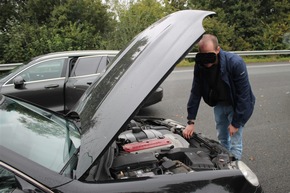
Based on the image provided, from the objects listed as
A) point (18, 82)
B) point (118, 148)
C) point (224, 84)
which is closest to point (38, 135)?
point (118, 148)

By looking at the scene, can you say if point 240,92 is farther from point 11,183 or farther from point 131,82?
point 11,183

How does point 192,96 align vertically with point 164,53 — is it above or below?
below

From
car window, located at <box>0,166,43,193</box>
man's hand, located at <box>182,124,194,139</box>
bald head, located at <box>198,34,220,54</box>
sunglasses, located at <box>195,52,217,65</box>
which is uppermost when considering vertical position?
bald head, located at <box>198,34,220,54</box>

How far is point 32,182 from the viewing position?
1.60 m

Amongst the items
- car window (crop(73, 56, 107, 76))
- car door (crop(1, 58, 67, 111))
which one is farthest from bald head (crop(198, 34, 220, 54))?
car door (crop(1, 58, 67, 111))

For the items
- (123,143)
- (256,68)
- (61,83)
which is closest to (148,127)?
(123,143)

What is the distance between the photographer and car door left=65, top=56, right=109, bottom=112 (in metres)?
5.50

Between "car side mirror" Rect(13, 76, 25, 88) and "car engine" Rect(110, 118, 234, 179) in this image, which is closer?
"car engine" Rect(110, 118, 234, 179)

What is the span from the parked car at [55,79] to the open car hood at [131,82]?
304 cm

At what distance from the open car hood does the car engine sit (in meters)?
0.38

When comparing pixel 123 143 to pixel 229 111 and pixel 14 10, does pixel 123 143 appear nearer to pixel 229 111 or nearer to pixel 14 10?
pixel 229 111

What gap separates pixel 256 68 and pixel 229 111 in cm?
1064

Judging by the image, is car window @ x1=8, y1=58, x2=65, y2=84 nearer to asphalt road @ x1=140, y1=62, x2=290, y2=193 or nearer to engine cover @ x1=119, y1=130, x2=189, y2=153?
asphalt road @ x1=140, y1=62, x2=290, y2=193

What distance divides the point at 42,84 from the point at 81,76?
0.71m
